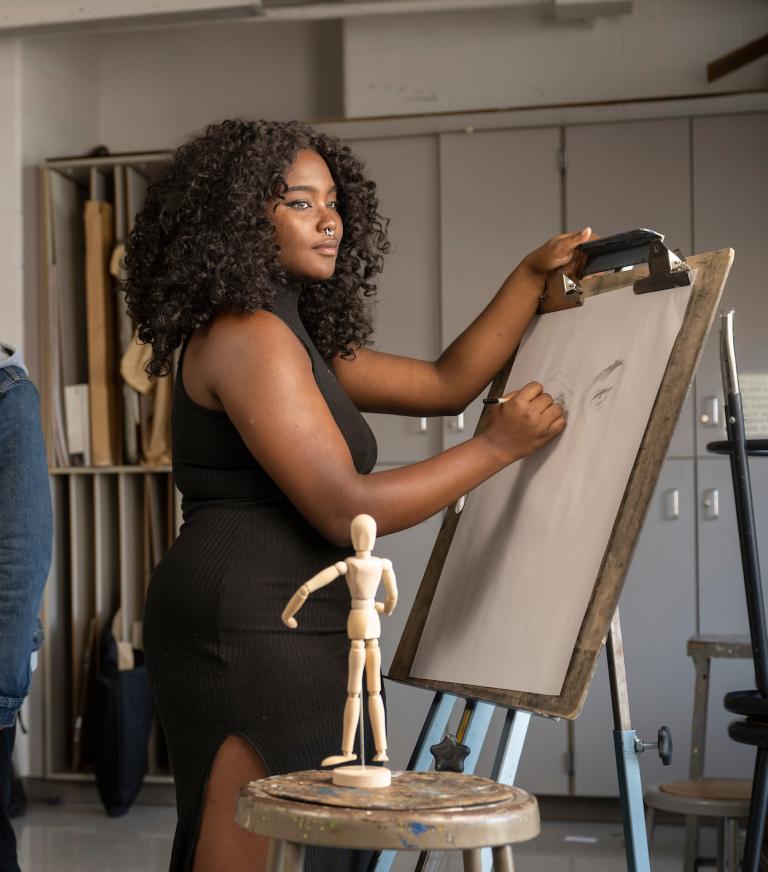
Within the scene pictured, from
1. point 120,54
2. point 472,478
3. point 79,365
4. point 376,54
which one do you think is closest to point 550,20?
point 376,54

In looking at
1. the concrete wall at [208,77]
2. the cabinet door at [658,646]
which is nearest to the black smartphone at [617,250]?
the cabinet door at [658,646]

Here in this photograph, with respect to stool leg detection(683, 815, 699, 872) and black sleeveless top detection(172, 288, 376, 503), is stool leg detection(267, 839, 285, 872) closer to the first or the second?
black sleeveless top detection(172, 288, 376, 503)

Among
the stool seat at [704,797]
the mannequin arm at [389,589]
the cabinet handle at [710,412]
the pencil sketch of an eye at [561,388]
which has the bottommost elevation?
the stool seat at [704,797]

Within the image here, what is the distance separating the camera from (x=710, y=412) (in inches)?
150

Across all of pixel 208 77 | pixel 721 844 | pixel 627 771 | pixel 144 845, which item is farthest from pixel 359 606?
pixel 208 77

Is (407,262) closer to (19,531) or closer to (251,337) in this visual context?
(19,531)

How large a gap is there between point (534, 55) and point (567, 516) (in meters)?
3.09

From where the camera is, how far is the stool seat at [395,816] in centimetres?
102

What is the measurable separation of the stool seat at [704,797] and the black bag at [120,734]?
1.95 meters

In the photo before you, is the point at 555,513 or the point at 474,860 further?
the point at 555,513

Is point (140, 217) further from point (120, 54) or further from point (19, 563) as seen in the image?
point (120, 54)

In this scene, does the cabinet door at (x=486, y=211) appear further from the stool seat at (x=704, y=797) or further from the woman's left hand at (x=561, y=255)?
the woman's left hand at (x=561, y=255)

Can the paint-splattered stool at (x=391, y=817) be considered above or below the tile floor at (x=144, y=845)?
above

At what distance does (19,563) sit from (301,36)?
3.43m
